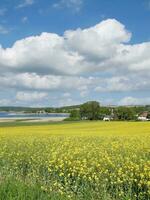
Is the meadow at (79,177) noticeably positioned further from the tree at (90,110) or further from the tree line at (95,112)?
the tree at (90,110)

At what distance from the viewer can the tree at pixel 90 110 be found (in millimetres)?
124375

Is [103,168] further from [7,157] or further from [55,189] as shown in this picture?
[7,157]

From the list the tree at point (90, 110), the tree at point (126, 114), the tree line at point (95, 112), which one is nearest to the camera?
the tree at point (126, 114)

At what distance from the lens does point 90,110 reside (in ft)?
414

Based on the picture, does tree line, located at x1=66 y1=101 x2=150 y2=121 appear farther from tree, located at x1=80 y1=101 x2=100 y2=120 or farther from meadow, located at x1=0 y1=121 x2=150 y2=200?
meadow, located at x1=0 y1=121 x2=150 y2=200

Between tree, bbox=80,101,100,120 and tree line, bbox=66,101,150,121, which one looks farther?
tree, bbox=80,101,100,120

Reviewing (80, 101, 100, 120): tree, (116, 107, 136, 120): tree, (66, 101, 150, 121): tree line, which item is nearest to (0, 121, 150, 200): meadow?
(116, 107, 136, 120): tree

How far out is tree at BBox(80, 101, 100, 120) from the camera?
12438cm

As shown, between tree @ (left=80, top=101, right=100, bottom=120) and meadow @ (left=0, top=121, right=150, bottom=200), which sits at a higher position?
tree @ (left=80, top=101, right=100, bottom=120)

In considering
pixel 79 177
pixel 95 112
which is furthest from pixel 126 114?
pixel 79 177

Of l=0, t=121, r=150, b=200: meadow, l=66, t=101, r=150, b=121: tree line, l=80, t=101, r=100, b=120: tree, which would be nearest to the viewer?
l=0, t=121, r=150, b=200: meadow

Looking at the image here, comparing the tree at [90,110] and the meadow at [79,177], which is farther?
the tree at [90,110]

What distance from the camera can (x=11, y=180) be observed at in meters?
10.6

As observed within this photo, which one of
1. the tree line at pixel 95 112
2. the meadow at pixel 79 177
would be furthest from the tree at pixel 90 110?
the meadow at pixel 79 177
